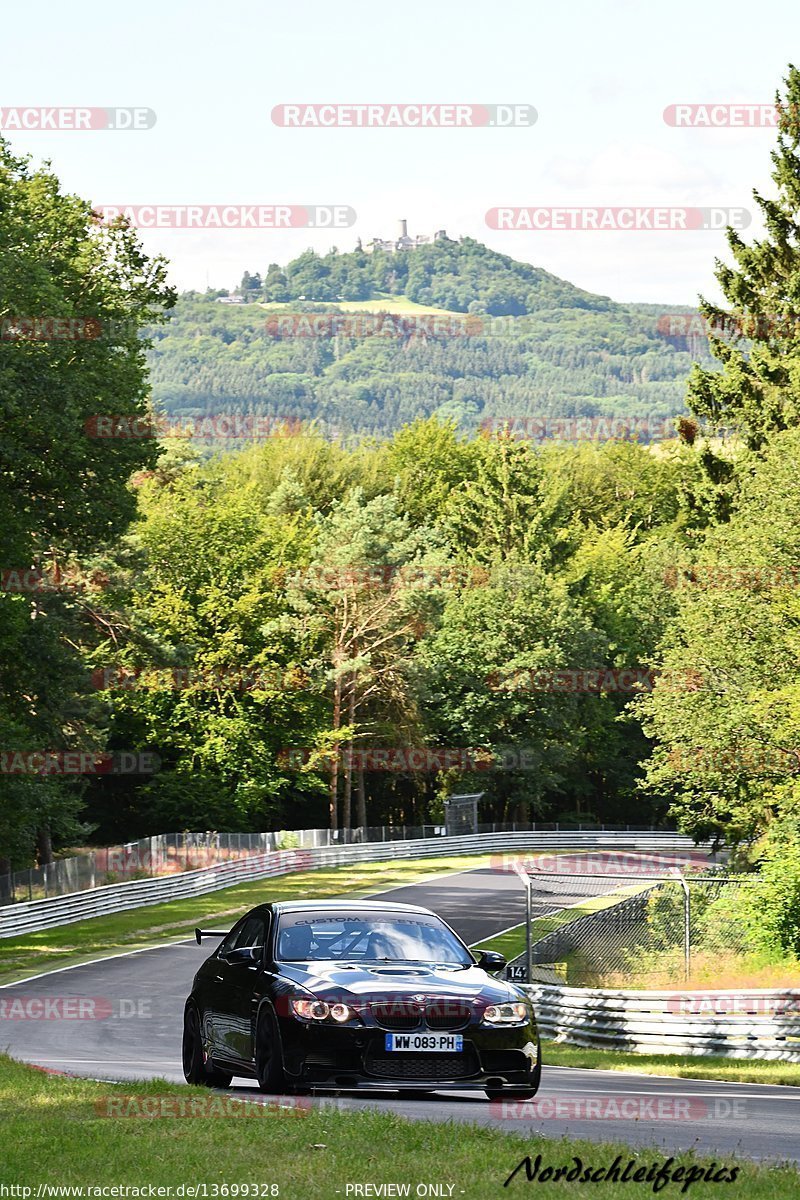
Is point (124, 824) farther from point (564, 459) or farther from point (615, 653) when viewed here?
point (564, 459)

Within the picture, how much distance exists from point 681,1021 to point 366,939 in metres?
9.33

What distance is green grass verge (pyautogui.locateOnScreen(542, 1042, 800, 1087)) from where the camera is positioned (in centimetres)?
1738

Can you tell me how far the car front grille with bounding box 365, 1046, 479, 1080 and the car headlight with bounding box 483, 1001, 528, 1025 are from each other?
Answer: 246mm

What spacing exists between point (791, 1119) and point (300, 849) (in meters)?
52.8

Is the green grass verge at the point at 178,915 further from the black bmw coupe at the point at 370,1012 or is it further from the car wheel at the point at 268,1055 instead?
the car wheel at the point at 268,1055

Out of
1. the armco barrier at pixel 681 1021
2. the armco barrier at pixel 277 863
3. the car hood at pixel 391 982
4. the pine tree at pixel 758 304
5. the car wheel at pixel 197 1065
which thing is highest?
the pine tree at pixel 758 304

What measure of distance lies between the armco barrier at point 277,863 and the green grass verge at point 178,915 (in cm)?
35

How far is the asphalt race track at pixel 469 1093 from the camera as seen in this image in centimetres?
1073

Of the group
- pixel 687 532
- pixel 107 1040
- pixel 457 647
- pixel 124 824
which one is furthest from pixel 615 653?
pixel 107 1040

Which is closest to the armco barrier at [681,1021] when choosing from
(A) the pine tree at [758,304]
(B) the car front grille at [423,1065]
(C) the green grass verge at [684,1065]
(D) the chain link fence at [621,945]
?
(C) the green grass verge at [684,1065]

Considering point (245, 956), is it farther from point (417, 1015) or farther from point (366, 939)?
point (417, 1015)

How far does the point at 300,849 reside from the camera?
64.3 metres

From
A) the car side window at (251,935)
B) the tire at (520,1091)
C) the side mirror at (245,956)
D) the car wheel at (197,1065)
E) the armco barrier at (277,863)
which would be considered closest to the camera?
the tire at (520,1091)

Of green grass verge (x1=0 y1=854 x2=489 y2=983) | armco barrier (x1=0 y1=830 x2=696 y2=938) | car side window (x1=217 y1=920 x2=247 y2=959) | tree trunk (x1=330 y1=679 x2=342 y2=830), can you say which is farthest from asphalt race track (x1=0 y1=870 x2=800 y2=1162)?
tree trunk (x1=330 y1=679 x2=342 y2=830)
